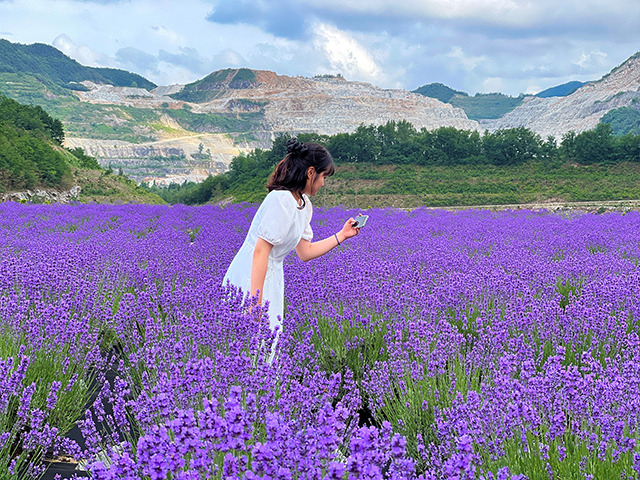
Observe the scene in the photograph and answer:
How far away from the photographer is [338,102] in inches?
7608

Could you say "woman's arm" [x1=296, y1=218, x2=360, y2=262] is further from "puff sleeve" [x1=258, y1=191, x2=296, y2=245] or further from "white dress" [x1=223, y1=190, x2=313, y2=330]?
"puff sleeve" [x1=258, y1=191, x2=296, y2=245]

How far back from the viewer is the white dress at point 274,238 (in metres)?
2.48

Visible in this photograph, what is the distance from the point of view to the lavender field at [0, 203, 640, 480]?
1.07 metres

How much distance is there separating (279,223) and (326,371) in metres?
0.80

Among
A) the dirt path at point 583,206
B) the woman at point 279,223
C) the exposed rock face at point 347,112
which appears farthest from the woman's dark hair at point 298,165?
the exposed rock face at point 347,112

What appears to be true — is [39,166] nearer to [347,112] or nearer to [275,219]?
[275,219]

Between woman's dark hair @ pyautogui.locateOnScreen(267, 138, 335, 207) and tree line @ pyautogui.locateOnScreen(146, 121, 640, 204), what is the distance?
112ft

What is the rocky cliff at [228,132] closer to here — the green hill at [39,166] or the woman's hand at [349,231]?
the green hill at [39,166]

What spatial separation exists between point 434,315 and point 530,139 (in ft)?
134

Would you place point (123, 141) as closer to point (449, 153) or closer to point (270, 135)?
point (270, 135)

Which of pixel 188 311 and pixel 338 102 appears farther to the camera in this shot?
pixel 338 102

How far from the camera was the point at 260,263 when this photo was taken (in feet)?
8.13

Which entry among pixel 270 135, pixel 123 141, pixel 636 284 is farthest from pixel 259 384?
pixel 270 135

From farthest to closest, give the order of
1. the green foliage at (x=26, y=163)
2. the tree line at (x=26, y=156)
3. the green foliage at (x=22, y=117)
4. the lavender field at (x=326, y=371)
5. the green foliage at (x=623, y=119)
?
1. the green foliage at (x=623, y=119)
2. the green foliage at (x=22, y=117)
3. the tree line at (x=26, y=156)
4. the green foliage at (x=26, y=163)
5. the lavender field at (x=326, y=371)
